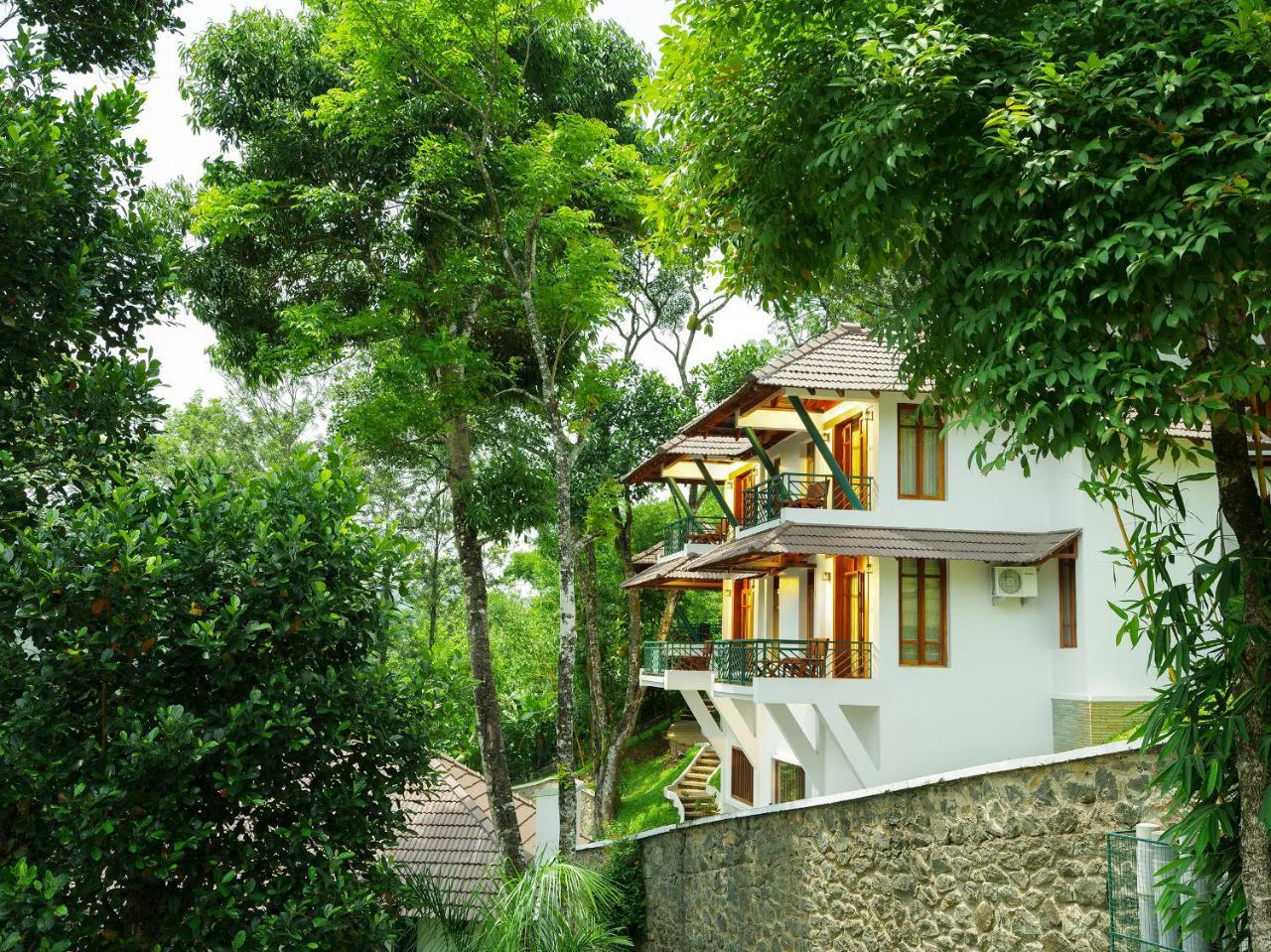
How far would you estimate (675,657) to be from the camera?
62.4 ft

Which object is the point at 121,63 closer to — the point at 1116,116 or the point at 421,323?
the point at 1116,116

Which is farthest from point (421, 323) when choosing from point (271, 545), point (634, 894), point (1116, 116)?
point (1116, 116)

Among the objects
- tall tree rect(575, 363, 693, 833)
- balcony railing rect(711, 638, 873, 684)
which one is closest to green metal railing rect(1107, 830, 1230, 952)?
balcony railing rect(711, 638, 873, 684)

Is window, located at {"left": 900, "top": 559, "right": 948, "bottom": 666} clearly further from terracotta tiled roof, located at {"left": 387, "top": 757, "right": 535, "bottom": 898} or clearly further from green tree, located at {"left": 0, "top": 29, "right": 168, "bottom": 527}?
green tree, located at {"left": 0, "top": 29, "right": 168, "bottom": 527}

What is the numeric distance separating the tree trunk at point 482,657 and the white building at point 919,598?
346 cm

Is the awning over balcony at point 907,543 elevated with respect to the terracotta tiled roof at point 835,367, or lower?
lower

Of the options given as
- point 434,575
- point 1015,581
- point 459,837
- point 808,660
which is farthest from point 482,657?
point 434,575

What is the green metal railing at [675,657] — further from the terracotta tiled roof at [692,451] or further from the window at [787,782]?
the terracotta tiled roof at [692,451]

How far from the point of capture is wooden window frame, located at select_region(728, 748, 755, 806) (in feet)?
64.3

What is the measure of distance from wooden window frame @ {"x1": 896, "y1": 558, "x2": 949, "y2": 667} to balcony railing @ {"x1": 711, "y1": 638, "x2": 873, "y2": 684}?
1.86ft

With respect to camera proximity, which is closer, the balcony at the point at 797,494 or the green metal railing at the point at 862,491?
the green metal railing at the point at 862,491

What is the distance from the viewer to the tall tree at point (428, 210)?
1459 centimetres

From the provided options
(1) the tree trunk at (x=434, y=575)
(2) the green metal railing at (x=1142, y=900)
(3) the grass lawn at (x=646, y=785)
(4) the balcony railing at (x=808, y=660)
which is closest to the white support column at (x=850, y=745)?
(4) the balcony railing at (x=808, y=660)

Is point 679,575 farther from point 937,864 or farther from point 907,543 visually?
point 937,864
